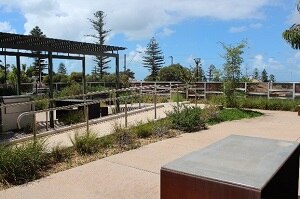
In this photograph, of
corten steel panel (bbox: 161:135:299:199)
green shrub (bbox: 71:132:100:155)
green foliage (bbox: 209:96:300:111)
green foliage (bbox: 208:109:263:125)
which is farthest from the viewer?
green foliage (bbox: 209:96:300:111)

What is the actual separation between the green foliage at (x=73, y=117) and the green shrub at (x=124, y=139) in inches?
133

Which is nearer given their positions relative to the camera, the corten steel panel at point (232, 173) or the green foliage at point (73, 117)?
the corten steel panel at point (232, 173)

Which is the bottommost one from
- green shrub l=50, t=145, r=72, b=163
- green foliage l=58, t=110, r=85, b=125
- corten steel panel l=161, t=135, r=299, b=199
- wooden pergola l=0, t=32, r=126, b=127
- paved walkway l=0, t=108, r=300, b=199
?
paved walkway l=0, t=108, r=300, b=199

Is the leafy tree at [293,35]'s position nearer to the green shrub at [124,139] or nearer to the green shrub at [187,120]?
the green shrub at [187,120]

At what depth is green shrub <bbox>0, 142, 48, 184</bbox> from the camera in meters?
5.12

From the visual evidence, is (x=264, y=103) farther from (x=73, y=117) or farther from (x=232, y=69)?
(x=73, y=117)

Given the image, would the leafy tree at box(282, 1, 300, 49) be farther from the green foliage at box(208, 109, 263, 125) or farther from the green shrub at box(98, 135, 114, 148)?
the green shrub at box(98, 135, 114, 148)

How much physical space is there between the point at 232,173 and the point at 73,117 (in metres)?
8.29

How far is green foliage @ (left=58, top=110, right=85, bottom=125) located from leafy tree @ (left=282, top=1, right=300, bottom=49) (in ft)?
30.8

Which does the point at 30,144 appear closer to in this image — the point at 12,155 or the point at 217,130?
the point at 12,155

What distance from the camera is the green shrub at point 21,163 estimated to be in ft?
16.8

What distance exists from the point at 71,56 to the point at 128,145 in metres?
9.89

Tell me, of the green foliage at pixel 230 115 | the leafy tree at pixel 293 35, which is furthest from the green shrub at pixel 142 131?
the leafy tree at pixel 293 35

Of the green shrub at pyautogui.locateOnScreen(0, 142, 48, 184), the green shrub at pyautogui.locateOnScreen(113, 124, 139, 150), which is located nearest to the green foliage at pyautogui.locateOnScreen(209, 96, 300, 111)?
the green shrub at pyautogui.locateOnScreen(113, 124, 139, 150)
